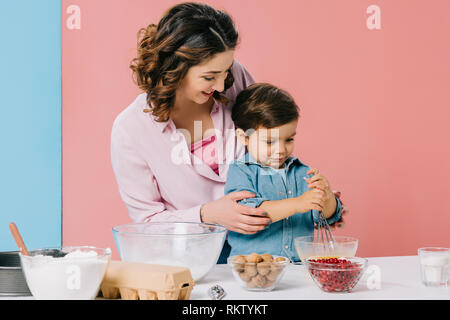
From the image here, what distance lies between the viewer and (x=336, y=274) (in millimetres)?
1032

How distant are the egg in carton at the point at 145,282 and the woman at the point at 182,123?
0.60 meters

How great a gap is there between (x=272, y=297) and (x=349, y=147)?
1949mm

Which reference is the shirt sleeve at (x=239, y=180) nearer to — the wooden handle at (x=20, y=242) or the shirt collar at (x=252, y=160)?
the shirt collar at (x=252, y=160)

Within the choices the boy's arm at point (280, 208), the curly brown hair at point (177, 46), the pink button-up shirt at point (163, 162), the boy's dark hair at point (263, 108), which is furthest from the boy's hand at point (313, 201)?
the curly brown hair at point (177, 46)

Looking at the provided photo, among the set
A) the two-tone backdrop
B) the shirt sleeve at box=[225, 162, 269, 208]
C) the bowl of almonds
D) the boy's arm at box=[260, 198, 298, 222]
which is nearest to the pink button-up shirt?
the shirt sleeve at box=[225, 162, 269, 208]

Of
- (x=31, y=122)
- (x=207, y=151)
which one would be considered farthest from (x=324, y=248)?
(x=31, y=122)

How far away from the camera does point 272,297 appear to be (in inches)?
40.2

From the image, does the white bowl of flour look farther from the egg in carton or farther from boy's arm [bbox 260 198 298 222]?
boy's arm [bbox 260 198 298 222]

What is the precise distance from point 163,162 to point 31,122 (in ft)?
3.61

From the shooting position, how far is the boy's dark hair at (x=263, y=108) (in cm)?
166

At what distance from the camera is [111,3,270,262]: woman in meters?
1.63

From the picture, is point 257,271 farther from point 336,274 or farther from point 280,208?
point 280,208

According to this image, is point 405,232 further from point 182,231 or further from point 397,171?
point 182,231

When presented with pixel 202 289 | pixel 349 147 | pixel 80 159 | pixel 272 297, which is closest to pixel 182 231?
pixel 202 289
